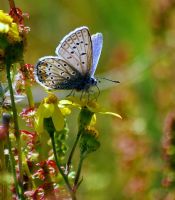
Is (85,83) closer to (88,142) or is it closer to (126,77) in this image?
(88,142)

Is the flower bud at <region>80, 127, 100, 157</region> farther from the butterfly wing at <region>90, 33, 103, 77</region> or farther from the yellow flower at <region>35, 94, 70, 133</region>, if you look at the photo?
the butterfly wing at <region>90, 33, 103, 77</region>

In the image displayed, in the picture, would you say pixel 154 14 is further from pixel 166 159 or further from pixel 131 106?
pixel 166 159

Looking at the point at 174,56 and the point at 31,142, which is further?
the point at 174,56

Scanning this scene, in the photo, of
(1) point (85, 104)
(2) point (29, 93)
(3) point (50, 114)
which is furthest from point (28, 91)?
(1) point (85, 104)

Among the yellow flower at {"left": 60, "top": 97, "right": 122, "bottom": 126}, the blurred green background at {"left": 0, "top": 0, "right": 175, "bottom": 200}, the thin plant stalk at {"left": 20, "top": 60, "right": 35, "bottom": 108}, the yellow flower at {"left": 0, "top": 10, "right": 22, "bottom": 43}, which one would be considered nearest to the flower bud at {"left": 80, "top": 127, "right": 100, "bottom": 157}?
the yellow flower at {"left": 60, "top": 97, "right": 122, "bottom": 126}

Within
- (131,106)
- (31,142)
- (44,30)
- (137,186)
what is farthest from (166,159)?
(44,30)

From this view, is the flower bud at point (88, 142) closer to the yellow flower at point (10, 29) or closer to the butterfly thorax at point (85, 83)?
the butterfly thorax at point (85, 83)
